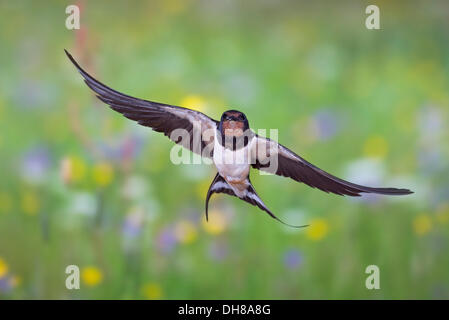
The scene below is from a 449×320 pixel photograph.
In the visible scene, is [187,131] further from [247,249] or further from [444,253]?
[444,253]

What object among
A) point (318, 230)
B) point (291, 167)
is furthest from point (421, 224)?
point (291, 167)

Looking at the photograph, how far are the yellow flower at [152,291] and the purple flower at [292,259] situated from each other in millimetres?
366

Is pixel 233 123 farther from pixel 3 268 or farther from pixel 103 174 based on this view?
pixel 3 268

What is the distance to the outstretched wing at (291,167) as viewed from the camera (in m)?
0.78

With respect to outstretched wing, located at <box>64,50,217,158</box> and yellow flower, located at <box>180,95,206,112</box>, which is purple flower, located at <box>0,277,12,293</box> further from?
outstretched wing, located at <box>64,50,217,158</box>

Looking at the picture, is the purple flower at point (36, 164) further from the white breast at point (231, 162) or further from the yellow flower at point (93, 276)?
the white breast at point (231, 162)

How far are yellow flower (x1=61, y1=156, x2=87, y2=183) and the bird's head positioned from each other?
0.92 m

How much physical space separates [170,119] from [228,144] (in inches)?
4.7

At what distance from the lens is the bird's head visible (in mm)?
775

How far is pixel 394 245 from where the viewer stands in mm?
1669

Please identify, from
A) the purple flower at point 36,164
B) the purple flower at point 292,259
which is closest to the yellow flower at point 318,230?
the purple flower at point 292,259

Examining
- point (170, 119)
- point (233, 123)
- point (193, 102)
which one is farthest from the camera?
point (193, 102)

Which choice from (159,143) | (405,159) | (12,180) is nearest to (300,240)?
(405,159)

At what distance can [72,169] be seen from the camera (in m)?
1.62
